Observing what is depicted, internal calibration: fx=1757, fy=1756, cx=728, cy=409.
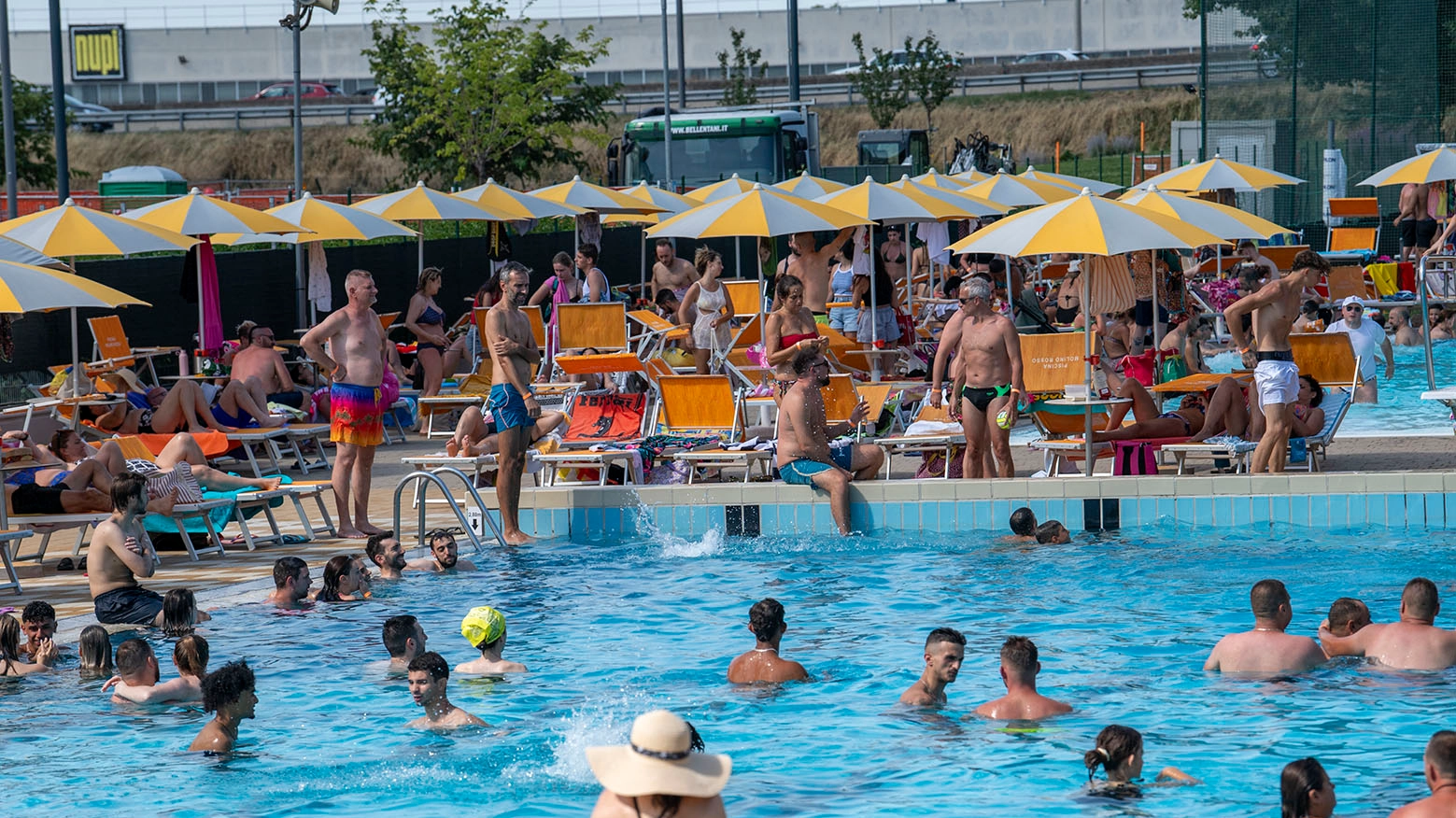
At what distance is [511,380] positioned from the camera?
10.8 metres

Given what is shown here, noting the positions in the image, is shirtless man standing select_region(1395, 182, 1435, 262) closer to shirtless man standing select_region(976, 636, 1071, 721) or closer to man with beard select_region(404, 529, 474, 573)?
man with beard select_region(404, 529, 474, 573)

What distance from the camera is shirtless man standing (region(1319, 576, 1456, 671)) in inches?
306

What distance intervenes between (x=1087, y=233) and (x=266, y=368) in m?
6.98

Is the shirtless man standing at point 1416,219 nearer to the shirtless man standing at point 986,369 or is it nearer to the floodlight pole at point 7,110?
the shirtless man standing at point 986,369

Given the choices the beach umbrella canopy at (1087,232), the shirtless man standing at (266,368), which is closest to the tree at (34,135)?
the shirtless man standing at (266,368)

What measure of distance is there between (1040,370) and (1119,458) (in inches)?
32.3

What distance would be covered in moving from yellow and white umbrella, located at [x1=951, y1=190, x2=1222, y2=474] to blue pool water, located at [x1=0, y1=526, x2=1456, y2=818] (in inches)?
72.9

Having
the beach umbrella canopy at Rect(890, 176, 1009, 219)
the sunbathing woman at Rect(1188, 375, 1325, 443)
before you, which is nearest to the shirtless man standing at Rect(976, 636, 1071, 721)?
the sunbathing woman at Rect(1188, 375, 1325, 443)

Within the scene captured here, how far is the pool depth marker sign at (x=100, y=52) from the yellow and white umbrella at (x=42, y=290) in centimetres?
5963

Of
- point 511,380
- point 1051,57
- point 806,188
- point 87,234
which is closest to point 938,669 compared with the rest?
point 511,380

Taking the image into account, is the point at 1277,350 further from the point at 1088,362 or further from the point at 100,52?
the point at 100,52

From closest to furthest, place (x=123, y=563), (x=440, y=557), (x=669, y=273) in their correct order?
(x=123, y=563), (x=440, y=557), (x=669, y=273)

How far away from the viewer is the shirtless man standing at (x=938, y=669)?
7289 mm

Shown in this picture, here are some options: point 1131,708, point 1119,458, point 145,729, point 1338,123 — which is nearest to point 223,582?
point 145,729
